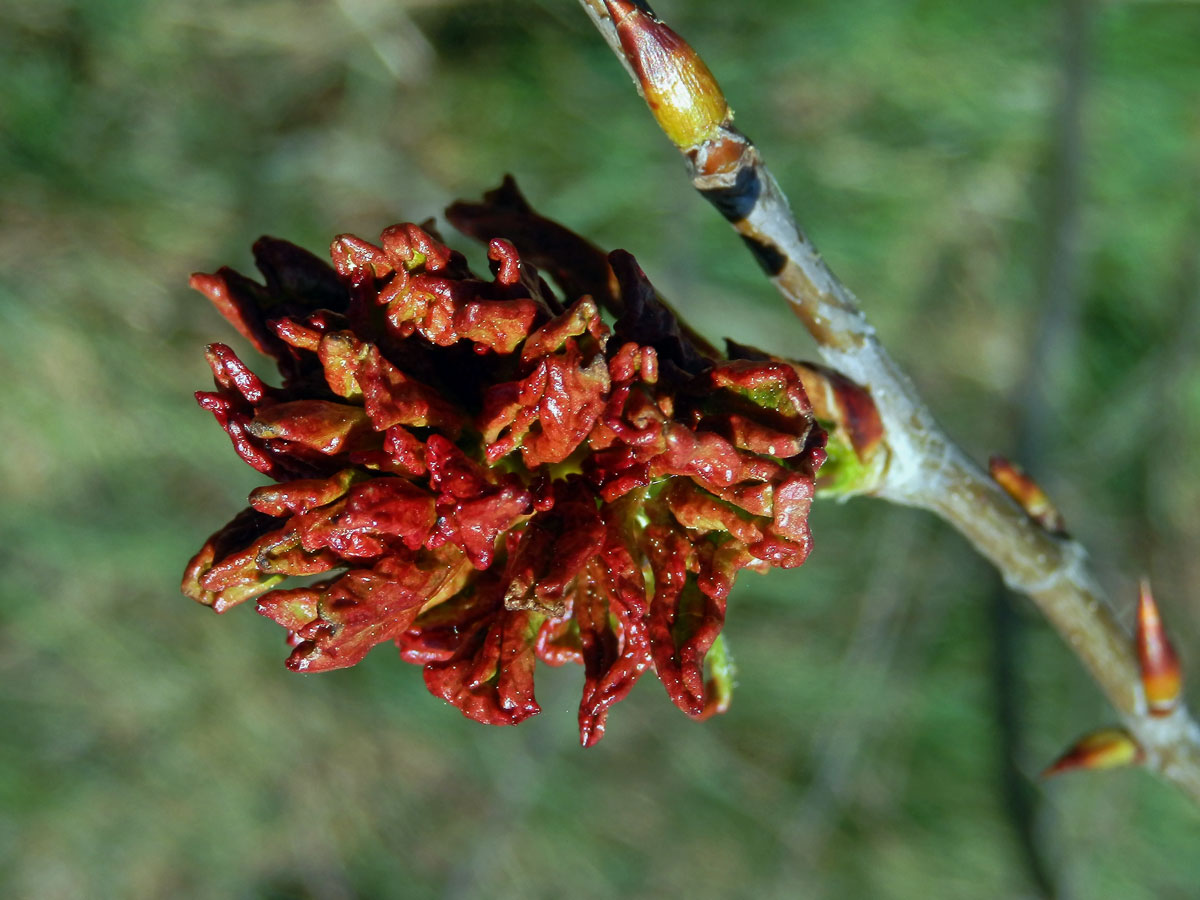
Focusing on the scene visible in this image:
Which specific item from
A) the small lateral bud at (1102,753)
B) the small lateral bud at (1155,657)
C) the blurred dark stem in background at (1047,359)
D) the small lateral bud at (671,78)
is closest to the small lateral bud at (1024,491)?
the small lateral bud at (1155,657)

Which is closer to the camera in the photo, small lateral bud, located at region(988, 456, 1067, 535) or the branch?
the branch

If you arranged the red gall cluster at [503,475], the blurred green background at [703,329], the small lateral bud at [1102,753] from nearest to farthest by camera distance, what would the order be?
the red gall cluster at [503,475] < the small lateral bud at [1102,753] < the blurred green background at [703,329]

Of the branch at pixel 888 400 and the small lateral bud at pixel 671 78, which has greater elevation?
the small lateral bud at pixel 671 78


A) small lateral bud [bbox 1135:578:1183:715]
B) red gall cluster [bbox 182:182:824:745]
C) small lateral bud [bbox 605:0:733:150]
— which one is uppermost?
small lateral bud [bbox 605:0:733:150]

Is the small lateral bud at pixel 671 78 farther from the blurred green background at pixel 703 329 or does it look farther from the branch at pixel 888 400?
the blurred green background at pixel 703 329

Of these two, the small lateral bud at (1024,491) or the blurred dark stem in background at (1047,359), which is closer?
the small lateral bud at (1024,491)

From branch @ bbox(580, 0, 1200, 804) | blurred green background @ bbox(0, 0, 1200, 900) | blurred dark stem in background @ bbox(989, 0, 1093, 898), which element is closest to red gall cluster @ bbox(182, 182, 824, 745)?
branch @ bbox(580, 0, 1200, 804)

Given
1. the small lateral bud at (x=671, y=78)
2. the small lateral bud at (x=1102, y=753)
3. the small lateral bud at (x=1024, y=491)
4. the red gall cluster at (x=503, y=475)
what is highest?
the small lateral bud at (x=671, y=78)

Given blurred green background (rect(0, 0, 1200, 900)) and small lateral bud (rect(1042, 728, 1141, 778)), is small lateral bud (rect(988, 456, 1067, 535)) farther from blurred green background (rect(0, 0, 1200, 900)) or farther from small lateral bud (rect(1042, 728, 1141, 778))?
blurred green background (rect(0, 0, 1200, 900))
